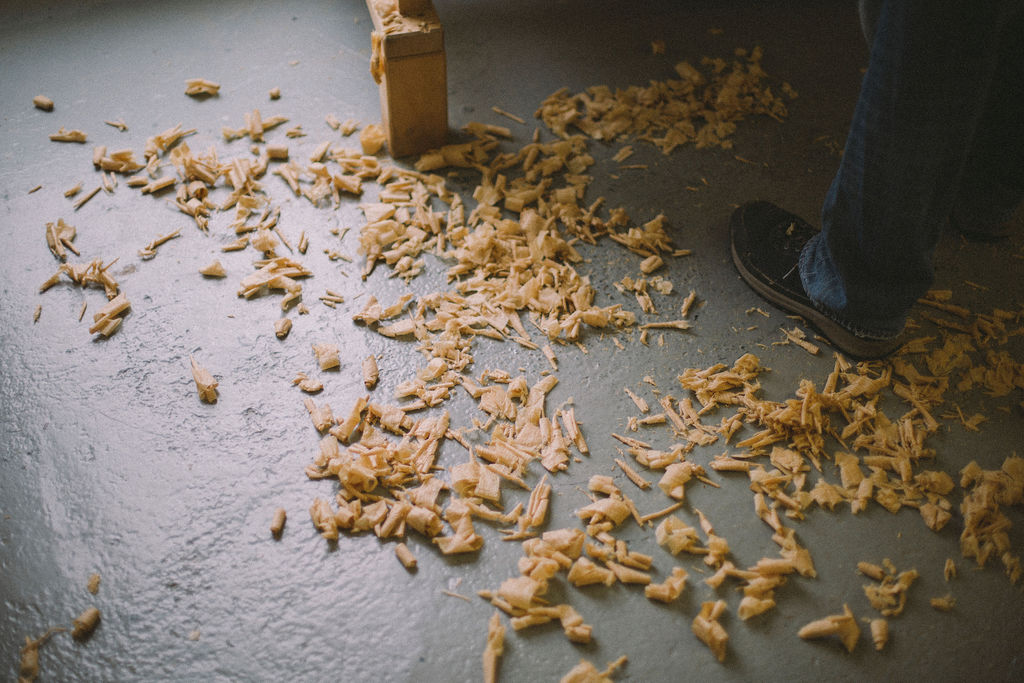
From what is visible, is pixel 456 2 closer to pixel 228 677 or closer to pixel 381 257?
pixel 381 257

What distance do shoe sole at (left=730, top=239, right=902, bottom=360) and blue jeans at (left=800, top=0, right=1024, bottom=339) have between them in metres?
0.03

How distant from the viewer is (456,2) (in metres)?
2.74

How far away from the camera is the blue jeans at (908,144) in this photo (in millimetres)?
1211

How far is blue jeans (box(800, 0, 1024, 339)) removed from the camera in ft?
3.97

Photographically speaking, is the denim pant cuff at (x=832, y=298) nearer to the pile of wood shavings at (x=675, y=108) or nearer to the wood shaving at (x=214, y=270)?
the pile of wood shavings at (x=675, y=108)

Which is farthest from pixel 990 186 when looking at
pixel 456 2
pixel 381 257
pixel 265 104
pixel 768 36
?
pixel 265 104

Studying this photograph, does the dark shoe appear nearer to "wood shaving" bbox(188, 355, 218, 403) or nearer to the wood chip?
the wood chip

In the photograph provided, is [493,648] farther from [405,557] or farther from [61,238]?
[61,238]

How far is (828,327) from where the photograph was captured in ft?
5.69

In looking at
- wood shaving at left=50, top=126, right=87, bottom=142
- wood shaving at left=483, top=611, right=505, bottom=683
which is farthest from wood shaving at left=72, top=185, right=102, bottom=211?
wood shaving at left=483, top=611, right=505, bottom=683

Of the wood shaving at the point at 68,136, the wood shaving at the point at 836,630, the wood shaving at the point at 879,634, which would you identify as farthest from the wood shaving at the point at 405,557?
the wood shaving at the point at 68,136

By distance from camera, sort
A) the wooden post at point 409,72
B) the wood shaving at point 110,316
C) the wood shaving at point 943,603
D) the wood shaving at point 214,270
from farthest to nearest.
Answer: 1. the wooden post at point 409,72
2. the wood shaving at point 214,270
3. the wood shaving at point 110,316
4. the wood shaving at point 943,603

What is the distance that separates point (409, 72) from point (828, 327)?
131 cm

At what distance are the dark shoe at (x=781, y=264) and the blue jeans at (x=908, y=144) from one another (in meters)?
0.04
